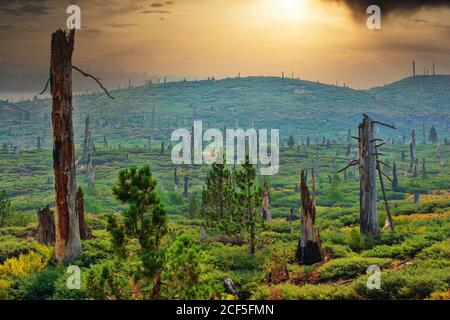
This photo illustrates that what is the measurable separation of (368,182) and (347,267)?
24.9ft

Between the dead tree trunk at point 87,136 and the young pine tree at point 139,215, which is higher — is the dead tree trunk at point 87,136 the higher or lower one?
the higher one

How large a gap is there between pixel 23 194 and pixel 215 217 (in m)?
64.5

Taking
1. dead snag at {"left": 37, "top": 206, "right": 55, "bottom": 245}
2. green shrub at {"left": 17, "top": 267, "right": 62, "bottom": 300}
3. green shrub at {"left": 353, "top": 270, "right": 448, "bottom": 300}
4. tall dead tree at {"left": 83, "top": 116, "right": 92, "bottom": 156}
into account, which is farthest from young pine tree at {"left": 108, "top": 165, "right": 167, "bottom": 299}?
tall dead tree at {"left": 83, "top": 116, "right": 92, "bottom": 156}

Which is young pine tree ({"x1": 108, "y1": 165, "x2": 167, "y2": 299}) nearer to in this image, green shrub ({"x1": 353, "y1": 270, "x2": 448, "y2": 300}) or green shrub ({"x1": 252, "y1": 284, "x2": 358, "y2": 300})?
green shrub ({"x1": 252, "y1": 284, "x2": 358, "y2": 300})

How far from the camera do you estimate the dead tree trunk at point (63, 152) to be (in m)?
22.1

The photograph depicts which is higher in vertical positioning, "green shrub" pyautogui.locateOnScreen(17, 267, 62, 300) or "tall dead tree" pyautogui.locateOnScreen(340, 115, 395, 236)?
"tall dead tree" pyautogui.locateOnScreen(340, 115, 395, 236)

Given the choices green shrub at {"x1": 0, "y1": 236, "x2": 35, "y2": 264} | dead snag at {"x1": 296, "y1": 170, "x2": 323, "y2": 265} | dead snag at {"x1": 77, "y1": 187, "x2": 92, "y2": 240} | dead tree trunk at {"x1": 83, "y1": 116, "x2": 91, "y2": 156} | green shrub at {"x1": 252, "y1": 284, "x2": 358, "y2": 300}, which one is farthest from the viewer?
dead tree trunk at {"x1": 83, "y1": 116, "x2": 91, "y2": 156}

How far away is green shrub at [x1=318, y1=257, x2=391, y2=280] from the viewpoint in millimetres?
19844

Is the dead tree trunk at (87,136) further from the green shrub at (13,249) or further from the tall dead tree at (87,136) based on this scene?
the green shrub at (13,249)

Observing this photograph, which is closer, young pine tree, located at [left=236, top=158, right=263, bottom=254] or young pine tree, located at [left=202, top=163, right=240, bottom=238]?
young pine tree, located at [left=236, top=158, right=263, bottom=254]

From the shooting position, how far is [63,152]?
2217 cm

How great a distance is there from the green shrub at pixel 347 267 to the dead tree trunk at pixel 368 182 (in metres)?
5.71

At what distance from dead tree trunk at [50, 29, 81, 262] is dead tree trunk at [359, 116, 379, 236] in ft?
44.2

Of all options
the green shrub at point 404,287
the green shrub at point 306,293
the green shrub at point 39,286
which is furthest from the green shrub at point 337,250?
the green shrub at point 39,286
